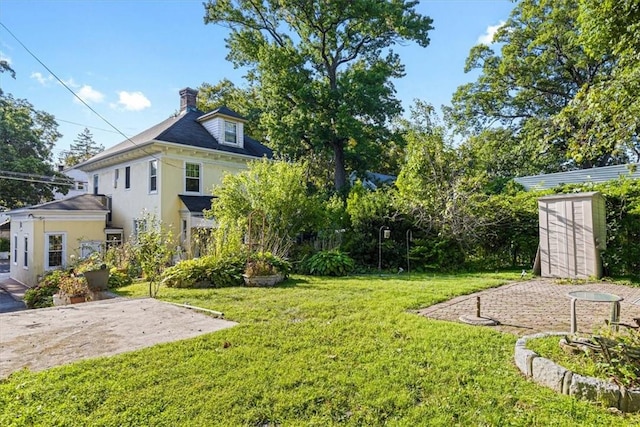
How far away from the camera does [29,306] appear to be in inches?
418

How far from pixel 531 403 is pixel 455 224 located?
858 centimetres

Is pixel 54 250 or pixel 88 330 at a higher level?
pixel 54 250

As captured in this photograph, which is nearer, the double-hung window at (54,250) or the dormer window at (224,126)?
the double-hung window at (54,250)

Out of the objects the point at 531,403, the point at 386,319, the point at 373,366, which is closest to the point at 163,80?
the point at 386,319

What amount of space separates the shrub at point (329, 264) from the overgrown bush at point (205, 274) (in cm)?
221

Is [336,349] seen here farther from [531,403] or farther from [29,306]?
[29,306]

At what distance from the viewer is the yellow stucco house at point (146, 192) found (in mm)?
15383

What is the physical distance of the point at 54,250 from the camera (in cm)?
1554

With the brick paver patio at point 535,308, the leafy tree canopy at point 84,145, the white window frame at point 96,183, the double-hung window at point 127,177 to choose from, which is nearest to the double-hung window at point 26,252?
the double-hung window at point 127,177

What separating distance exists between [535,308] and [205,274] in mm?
7091

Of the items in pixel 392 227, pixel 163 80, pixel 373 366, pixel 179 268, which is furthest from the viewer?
pixel 163 80

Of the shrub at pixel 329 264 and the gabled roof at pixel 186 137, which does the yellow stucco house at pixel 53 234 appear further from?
the shrub at pixel 329 264

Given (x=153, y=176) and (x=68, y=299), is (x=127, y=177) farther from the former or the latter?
(x=68, y=299)

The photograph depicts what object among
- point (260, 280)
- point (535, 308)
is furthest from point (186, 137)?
point (535, 308)
